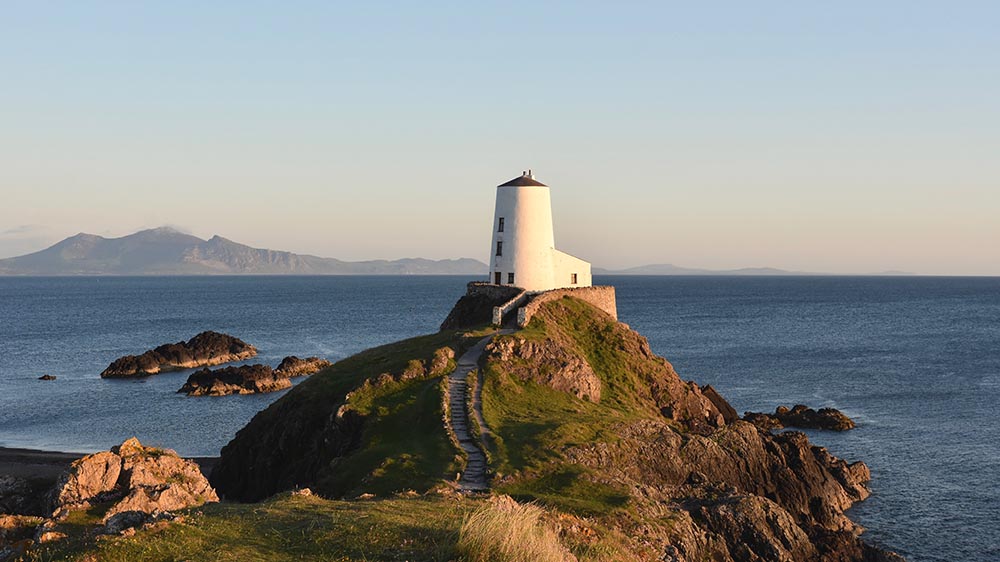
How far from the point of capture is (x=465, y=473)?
40.8 metres

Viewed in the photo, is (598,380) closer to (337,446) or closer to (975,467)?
(337,446)

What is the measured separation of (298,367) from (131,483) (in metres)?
Answer: 77.7

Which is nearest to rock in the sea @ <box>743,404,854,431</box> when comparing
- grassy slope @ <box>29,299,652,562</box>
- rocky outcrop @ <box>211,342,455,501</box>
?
grassy slope @ <box>29,299,652,562</box>

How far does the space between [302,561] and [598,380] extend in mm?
36440

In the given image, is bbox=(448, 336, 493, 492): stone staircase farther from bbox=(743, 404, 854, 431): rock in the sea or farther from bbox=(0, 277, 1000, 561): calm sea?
bbox=(743, 404, 854, 431): rock in the sea

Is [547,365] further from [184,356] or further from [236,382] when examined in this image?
[184,356]

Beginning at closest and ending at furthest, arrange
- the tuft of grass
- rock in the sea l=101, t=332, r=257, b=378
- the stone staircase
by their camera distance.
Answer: the tuft of grass < the stone staircase < rock in the sea l=101, t=332, r=257, b=378

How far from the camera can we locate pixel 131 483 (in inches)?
1315

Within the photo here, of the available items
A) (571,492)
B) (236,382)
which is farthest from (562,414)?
(236,382)

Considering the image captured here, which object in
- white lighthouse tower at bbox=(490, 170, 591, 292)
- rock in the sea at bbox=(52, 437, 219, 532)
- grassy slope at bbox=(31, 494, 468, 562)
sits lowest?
rock in the sea at bbox=(52, 437, 219, 532)

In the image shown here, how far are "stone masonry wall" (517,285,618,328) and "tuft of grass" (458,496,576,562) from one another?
124ft

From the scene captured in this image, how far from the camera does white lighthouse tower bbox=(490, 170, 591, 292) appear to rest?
7100 cm

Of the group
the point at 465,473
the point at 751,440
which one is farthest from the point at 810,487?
the point at 465,473

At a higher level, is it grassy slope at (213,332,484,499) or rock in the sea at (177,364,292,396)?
grassy slope at (213,332,484,499)
